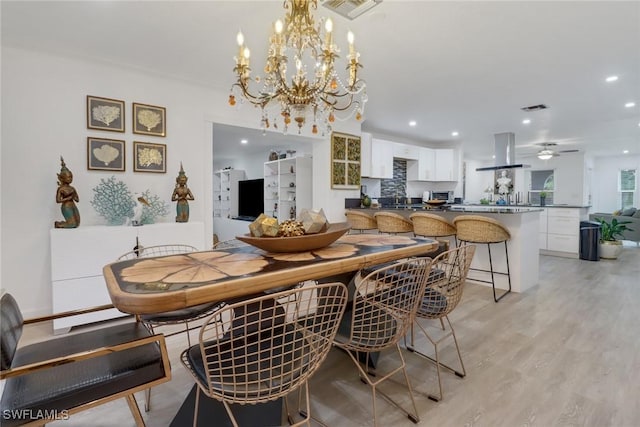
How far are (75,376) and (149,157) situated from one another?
104 inches

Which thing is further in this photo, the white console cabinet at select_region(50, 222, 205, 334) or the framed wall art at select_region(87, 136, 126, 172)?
the framed wall art at select_region(87, 136, 126, 172)

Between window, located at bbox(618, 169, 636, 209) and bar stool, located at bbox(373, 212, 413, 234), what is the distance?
1068 centimetres

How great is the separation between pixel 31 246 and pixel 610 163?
14.7 meters

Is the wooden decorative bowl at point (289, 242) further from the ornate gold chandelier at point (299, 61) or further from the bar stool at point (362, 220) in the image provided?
the bar stool at point (362, 220)

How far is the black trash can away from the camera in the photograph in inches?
214

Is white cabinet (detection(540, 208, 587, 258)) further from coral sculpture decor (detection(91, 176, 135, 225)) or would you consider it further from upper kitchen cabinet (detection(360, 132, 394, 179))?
coral sculpture decor (detection(91, 176, 135, 225))

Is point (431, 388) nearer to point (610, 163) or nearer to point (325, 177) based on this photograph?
point (325, 177)

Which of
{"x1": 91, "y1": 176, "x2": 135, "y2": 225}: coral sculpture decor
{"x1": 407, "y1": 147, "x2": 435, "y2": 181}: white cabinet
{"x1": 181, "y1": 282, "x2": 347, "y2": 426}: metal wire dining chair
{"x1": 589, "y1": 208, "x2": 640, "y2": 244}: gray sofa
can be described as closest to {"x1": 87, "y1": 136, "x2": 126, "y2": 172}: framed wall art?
{"x1": 91, "y1": 176, "x2": 135, "y2": 225}: coral sculpture decor

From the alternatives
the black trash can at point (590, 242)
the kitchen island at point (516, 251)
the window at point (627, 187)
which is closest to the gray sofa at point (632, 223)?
the black trash can at point (590, 242)

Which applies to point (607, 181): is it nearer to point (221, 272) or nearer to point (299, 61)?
point (299, 61)

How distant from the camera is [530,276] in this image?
3.91m

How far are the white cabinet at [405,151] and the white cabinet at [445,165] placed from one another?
2.26ft

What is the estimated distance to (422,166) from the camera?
22.9 feet

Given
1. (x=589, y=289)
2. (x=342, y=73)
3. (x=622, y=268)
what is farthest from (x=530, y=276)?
(x=342, y=73)
